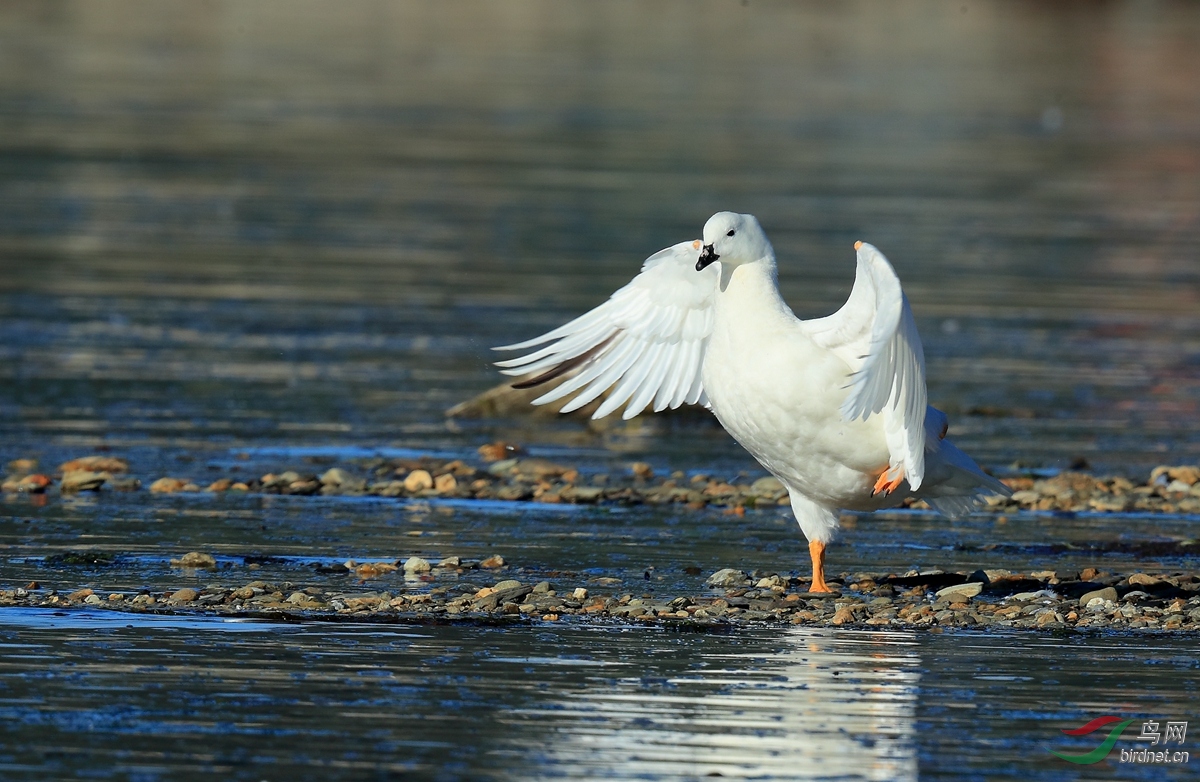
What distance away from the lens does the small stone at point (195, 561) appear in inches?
389

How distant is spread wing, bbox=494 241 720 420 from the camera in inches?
431

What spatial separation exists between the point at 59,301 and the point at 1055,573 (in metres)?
10.8

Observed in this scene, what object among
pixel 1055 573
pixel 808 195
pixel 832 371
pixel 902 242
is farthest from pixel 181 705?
pixel 808 195

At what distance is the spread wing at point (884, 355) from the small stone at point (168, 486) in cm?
389

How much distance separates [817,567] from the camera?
9969mm

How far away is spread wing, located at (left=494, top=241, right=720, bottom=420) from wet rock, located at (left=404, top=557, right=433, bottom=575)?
126 cm

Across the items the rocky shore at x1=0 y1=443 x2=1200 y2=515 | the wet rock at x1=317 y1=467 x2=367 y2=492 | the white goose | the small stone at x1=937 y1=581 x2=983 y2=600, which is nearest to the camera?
the white goose

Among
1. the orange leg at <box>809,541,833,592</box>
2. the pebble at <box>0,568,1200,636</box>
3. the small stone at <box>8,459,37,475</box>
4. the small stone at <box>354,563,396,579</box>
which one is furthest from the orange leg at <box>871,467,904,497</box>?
the small stone at <box>8,459,37,475</box>

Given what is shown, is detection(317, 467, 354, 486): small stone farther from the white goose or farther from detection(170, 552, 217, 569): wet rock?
detection(170, 552, 217, 569): wet rock

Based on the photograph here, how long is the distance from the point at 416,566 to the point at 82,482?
2.71 m

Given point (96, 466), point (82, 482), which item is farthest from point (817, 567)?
point (96, 466)

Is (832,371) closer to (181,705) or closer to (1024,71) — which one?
(181,705)

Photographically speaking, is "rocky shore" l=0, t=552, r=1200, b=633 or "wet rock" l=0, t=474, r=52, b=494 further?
"wet rock" l=0, t=474, r=52, b=494

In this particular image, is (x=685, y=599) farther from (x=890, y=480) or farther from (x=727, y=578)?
(x=890, y=480)
